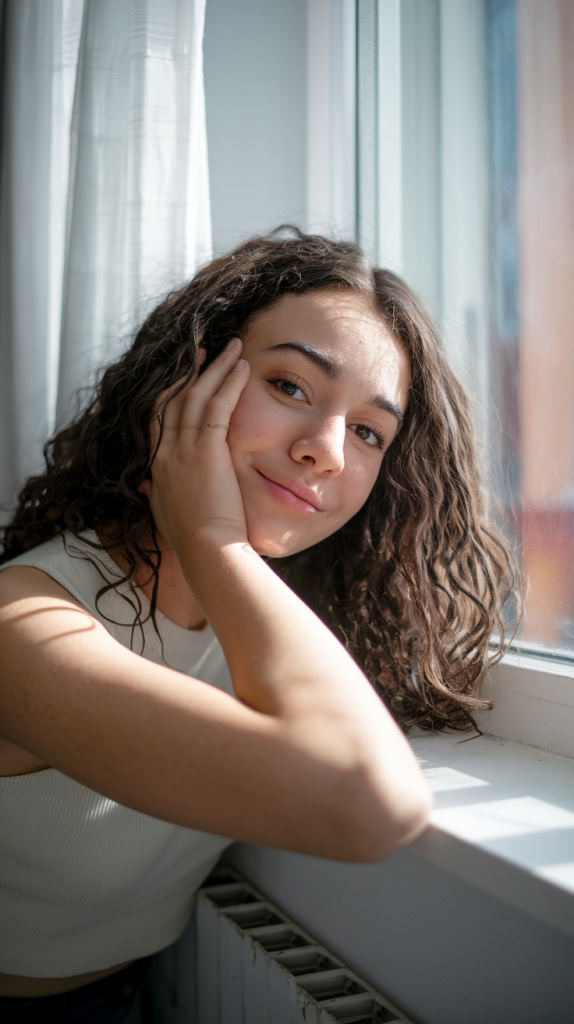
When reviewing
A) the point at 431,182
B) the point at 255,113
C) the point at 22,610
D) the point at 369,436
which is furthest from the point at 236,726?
the point at 255,113

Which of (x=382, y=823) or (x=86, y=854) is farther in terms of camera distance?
(x=86, y=854)

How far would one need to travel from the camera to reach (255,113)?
56.2 inches

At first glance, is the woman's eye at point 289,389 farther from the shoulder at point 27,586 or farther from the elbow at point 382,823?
the elbow at point 382,823

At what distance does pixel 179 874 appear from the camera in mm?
1012

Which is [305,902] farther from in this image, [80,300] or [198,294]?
[80,300]

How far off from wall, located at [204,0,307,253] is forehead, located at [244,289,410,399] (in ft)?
1.77

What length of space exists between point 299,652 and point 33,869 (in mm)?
552

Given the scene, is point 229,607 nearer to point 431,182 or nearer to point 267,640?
point 267,640

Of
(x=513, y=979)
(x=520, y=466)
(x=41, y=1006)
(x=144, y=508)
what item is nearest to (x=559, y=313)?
(x=520, y=466)

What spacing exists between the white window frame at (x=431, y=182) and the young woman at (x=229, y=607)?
71mm

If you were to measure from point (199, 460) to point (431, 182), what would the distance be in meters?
0.78

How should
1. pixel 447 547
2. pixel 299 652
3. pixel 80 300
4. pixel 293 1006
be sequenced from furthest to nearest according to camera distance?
pixel 80 300 → pixel 447 547 → pixel 293 1006 → pixel 299 652

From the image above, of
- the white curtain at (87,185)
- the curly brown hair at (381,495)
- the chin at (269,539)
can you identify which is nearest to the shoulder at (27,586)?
the curly brown hair at (381,495)

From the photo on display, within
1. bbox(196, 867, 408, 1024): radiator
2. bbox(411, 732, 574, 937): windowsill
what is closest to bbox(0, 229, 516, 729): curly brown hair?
bbox(411, 732, 574, 937): windowsill
